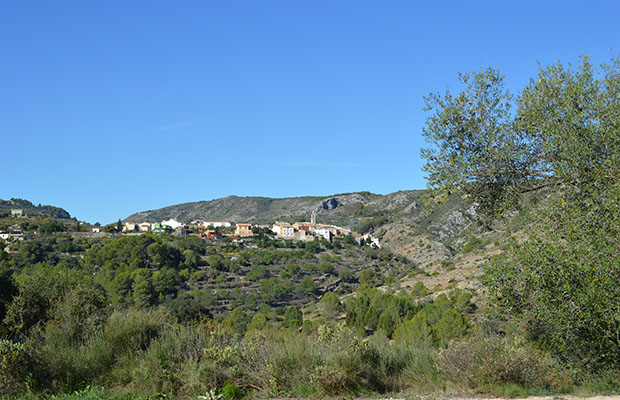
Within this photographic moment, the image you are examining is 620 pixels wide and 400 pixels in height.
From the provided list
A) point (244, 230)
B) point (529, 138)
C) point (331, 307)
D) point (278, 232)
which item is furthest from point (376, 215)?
point (529, 138)

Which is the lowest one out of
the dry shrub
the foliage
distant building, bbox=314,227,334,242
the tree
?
the tree

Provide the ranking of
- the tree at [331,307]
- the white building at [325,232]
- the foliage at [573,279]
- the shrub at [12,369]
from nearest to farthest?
Answer: the foliage at [573,279], the shrub at [12,369], the tree at [331,307], the white building at [325,232]

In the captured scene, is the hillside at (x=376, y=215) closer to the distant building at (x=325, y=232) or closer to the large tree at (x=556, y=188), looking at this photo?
the large tree at (x=556, y=188)

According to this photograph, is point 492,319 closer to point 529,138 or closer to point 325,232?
point 529,138

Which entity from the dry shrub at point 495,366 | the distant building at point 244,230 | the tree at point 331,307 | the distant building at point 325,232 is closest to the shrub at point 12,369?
the dry shrub at point 495,366

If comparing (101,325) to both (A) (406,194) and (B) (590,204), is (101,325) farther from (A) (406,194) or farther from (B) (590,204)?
(A) (406,194)

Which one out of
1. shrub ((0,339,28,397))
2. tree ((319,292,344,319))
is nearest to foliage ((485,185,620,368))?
shrub ((0,339,28,397))

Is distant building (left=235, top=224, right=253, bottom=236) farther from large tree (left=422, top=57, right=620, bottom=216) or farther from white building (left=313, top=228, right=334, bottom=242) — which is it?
large tree (left=422, top=57, right=620, bottom=216)

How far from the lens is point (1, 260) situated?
169ft

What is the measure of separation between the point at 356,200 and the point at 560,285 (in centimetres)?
15585

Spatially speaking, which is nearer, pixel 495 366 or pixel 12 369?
pixel 12 369

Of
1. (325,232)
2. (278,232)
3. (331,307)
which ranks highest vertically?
(278,232)

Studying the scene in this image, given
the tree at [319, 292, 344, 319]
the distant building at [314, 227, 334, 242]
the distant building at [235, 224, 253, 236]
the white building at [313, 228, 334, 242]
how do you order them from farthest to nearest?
the distant building at [235, 224, 253, 236] → the white building at [313, 228, 334, 242] → the distant building at [314, 227, 334, 242] → the tree at [319, 292, 344, 319]

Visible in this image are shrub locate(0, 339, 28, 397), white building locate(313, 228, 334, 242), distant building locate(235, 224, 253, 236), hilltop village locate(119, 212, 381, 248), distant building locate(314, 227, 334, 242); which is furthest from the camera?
distant building locate(235, 224, 253, 236)
